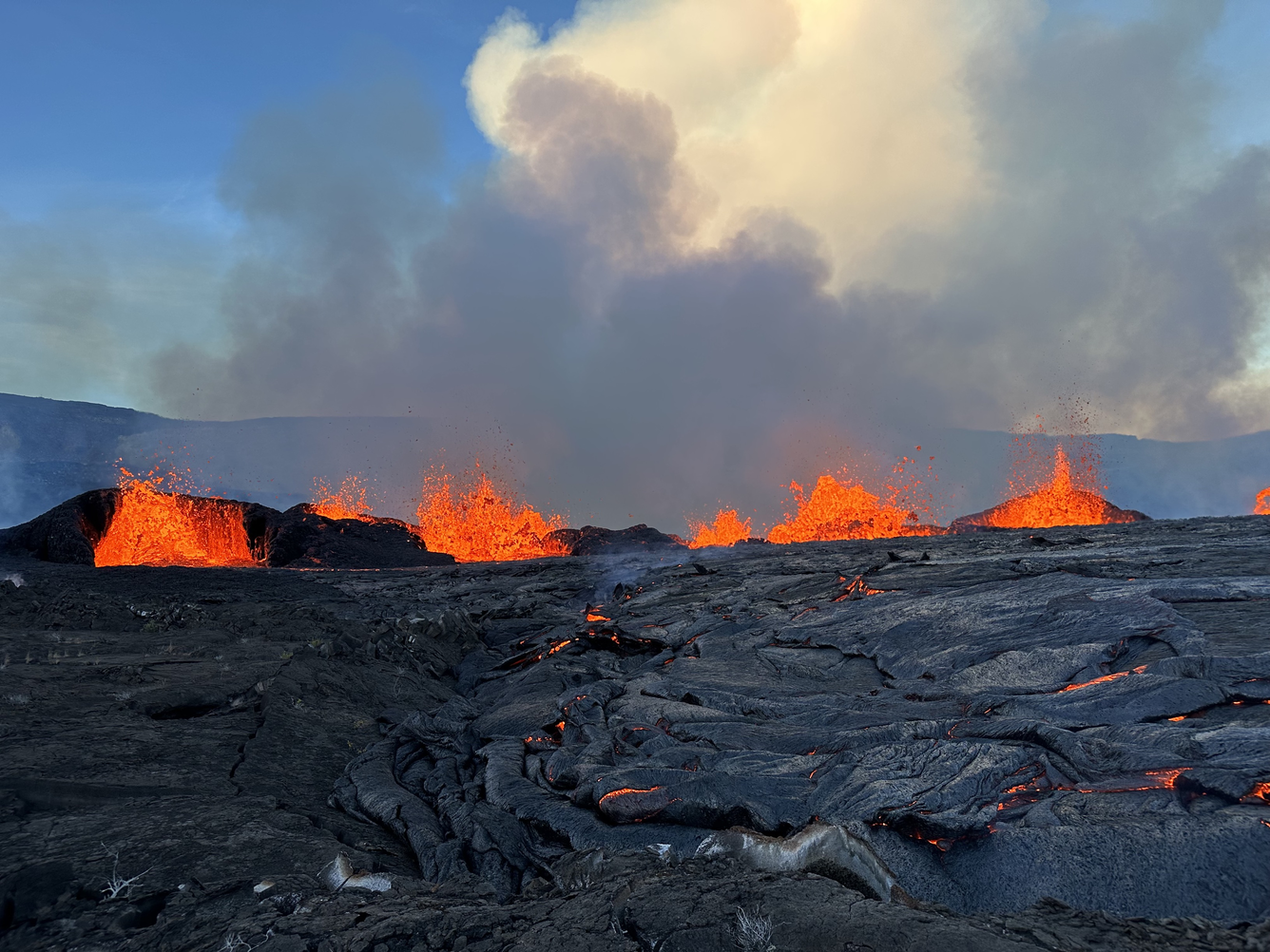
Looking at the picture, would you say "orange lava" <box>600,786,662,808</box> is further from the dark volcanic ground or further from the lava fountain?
the lava fountain

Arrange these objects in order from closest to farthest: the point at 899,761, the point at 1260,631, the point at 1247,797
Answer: the point at 1247,797 < the point at 899,761 < the point at 1260,631

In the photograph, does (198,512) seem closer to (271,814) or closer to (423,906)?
(271,814)

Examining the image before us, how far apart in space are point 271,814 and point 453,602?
1176cm

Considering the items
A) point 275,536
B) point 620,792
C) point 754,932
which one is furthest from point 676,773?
point 275,536

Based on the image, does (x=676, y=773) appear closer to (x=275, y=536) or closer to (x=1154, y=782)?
(x=1154, y=782)

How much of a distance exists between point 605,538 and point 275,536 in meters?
13.2

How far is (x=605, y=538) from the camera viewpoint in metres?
32.8

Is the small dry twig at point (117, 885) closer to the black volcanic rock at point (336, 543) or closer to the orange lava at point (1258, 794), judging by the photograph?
the orange lava at point (1258, 794)

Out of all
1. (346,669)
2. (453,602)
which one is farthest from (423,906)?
(453,602)

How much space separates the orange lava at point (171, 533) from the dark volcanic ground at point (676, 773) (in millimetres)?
16405

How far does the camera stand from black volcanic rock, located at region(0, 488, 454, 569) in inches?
931

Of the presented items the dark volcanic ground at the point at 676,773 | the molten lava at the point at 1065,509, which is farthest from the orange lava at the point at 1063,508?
the dark volcanic ground at the point at 676,773

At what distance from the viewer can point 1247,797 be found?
3.76 metres

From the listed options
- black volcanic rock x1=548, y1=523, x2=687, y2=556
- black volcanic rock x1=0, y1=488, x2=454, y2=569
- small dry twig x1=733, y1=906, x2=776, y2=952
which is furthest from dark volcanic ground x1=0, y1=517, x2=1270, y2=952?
black volcanic rock x1=548, y1=523, x2=687, y2=556
